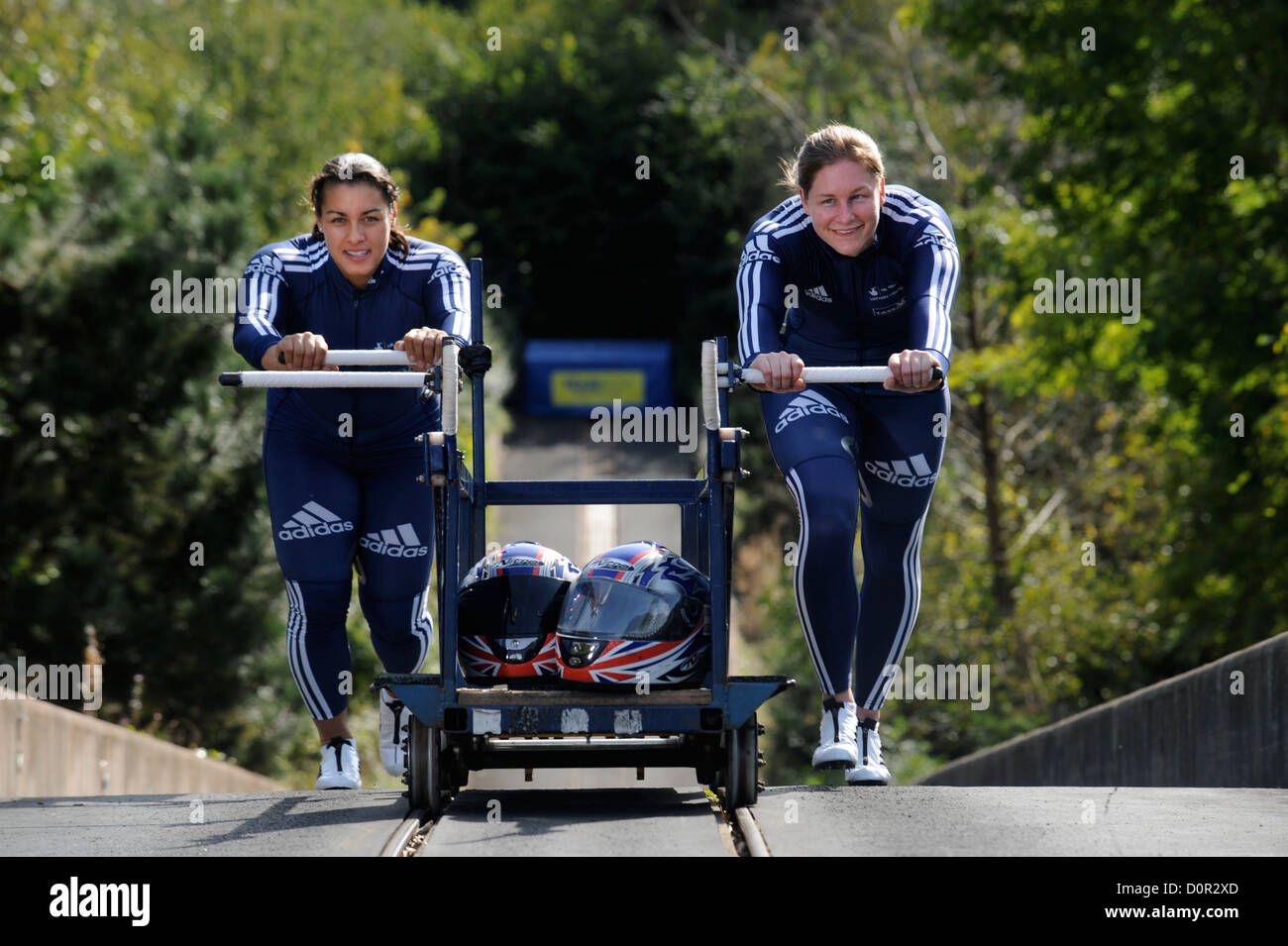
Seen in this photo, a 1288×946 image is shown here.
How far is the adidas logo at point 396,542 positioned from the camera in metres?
7.72

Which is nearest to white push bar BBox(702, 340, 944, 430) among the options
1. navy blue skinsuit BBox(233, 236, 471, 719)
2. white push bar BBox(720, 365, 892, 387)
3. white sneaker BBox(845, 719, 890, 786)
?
white push bar BBox(720, 365, 892, 387)

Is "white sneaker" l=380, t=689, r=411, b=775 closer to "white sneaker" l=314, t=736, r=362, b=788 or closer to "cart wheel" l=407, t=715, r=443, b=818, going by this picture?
"white sneaker" l=314, t=736, r=362, b=788

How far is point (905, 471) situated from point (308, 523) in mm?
2398

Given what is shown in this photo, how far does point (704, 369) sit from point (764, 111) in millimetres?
26486

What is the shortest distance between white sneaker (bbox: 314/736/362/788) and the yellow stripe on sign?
37910 millimetres

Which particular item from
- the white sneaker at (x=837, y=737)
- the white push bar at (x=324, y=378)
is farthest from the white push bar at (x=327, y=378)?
the white sneaker at (x=837, y=737)

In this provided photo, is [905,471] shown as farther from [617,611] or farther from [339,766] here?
[339,766]

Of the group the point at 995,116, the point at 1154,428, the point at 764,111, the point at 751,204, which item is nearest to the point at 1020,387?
the point at 1154,428

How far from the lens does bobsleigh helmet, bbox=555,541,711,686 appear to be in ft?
21.0

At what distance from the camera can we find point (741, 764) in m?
6.41

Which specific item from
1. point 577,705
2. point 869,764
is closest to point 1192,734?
point 869,764

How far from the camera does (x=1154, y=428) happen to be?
65.8ft

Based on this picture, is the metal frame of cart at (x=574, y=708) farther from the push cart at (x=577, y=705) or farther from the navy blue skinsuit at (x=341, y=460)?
the navy blue skinsuit at (x=341, y=460)
